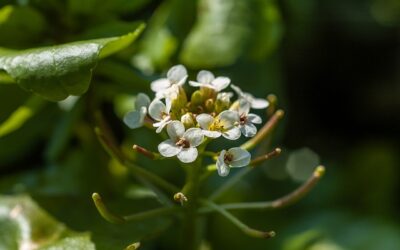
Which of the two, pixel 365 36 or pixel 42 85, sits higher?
pixel 42 85

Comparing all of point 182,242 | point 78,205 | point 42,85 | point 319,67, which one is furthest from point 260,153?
point 319,67

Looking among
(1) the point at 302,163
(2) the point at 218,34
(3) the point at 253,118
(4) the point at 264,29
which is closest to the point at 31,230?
(3) the point at 253,118

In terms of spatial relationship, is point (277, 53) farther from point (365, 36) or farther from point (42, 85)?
point (42, 85)

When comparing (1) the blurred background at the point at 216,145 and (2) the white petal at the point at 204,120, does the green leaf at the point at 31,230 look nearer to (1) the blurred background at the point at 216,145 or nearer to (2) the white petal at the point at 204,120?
(1) the blurred background at the point at 216,145

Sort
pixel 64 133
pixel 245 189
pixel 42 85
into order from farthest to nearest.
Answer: pixel 245 189 → pixel 64 133 → pixel 42 85

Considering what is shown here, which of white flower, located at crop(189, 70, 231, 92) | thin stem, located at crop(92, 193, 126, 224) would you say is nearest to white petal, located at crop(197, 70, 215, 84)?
white flower, located at crop(189, 70, 231, 92)
